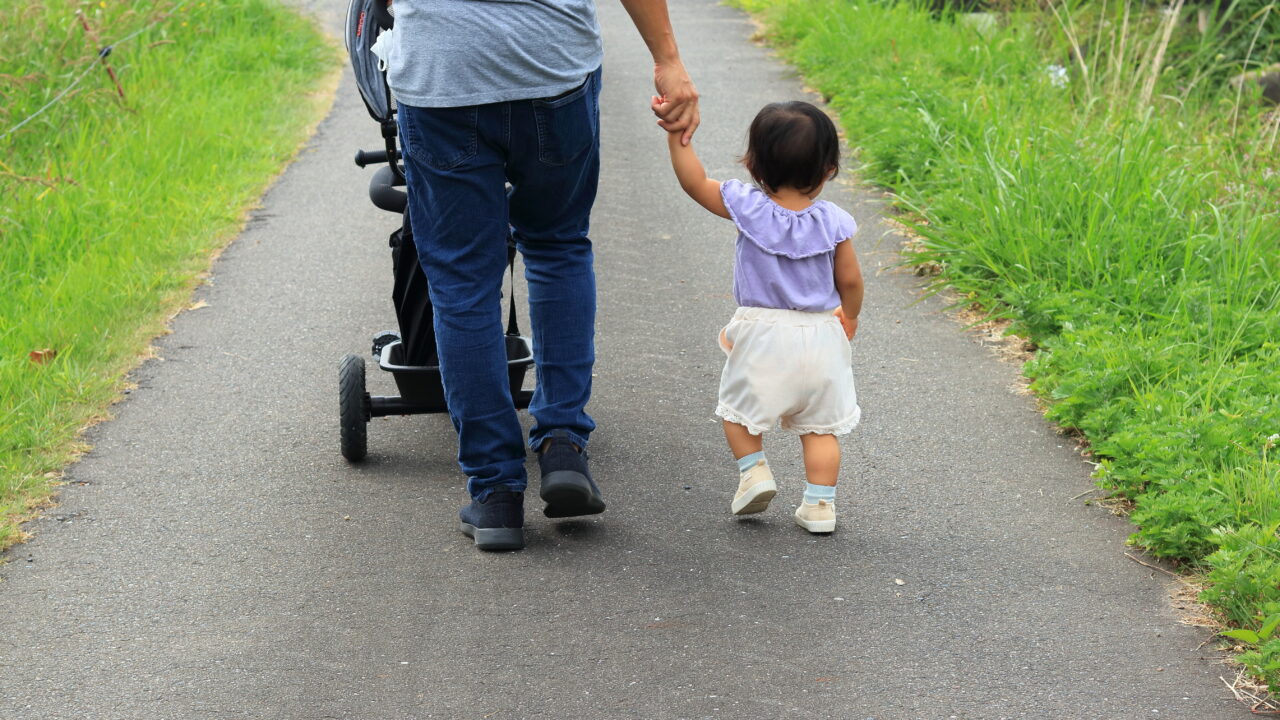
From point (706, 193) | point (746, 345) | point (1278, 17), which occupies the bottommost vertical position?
point (1278, 17)

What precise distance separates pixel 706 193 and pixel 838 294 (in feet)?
1.46

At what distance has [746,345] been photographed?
3.42 metres

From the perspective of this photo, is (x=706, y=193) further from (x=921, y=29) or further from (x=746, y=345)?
(x=921, y=29)

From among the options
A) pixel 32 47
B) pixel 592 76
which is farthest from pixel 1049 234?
pixel 32 47

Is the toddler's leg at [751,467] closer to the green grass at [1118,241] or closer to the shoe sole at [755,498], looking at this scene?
the shoe sole at [755,498]

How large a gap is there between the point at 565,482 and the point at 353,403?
0.86m

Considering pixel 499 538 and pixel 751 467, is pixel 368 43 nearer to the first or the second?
pixel 499 538

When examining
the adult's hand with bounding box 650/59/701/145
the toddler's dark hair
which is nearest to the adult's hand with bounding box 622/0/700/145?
the adult's hand with bounding box 650/59/701/145

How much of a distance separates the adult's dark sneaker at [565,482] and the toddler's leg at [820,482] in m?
0.55

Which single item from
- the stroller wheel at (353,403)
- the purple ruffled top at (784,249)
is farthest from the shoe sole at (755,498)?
the stroller wheel at (353,403)

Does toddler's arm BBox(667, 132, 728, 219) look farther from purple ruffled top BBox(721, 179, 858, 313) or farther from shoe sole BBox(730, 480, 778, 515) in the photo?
shoe sole BBox(730, 480, 778, 515)

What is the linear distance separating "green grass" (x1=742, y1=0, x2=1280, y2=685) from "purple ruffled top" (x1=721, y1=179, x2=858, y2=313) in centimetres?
108

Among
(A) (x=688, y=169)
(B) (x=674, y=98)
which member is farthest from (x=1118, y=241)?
(B) (x=674, y=98)

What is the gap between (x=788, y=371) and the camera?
133 inches
